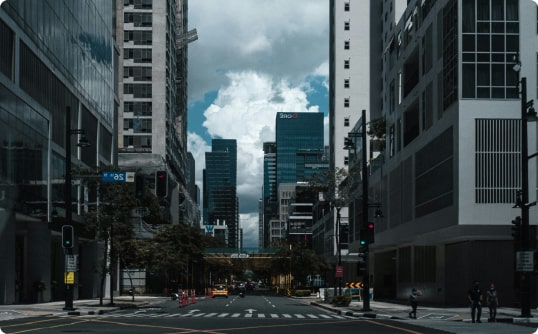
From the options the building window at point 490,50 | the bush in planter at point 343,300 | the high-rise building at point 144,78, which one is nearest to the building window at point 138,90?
the high-rise building at point 144,78

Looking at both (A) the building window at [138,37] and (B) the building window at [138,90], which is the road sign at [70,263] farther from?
(A) the building window at [138,37]

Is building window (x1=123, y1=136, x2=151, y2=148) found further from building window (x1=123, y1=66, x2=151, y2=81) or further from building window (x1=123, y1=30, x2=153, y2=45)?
building window (x1=123, y1=30, x2=153, y2=45)

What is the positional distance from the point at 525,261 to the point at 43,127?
35884mm

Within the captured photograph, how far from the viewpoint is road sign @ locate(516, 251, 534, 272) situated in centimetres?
3488

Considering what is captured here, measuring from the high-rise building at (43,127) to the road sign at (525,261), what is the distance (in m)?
A: 22.5

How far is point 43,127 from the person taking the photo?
58.8 m

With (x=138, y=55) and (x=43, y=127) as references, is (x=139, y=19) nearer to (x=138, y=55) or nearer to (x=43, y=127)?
(x=138, y=55)

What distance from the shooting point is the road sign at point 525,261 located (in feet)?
114

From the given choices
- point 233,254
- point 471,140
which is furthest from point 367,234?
point 233,254

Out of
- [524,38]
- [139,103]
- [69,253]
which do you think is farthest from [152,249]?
[139,103]

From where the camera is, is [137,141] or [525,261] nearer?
[525,261]

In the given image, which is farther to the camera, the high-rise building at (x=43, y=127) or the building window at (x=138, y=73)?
the building window at (x=138, y=73)

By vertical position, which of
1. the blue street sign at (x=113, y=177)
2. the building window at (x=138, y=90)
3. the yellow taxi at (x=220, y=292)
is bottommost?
the yellow taxi at (x=220, y=292)

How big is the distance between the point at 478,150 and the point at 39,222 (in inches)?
1153
